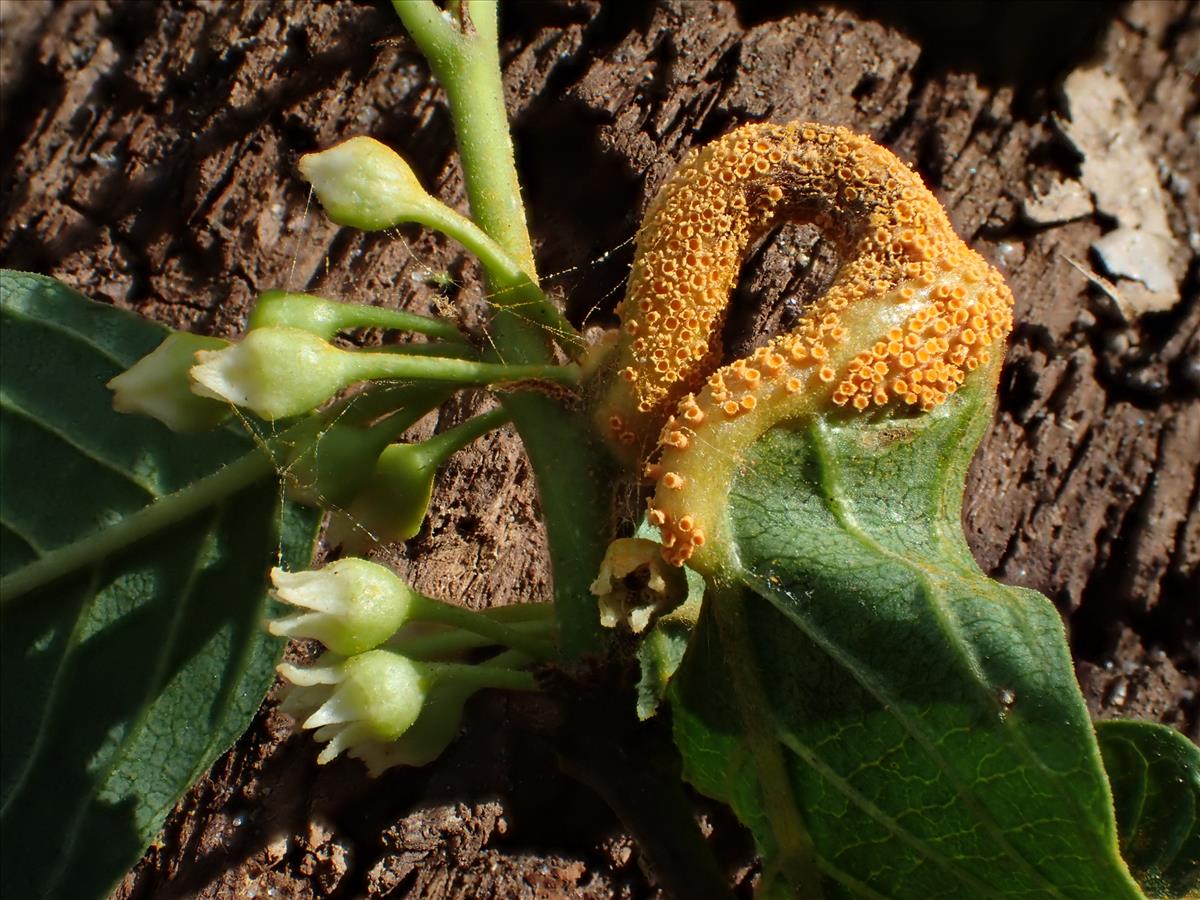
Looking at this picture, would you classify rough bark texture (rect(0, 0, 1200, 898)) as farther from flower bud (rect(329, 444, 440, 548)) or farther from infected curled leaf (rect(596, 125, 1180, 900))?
Answer: infected curled leaf (rect(596, 125, 1180, 900))

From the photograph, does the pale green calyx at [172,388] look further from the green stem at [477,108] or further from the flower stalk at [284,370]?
the green stem at [477,108]

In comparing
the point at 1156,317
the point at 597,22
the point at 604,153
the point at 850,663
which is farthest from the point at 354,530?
the point at 1156,317

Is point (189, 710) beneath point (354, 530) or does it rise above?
beneath

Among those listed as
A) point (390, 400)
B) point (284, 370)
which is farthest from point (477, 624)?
point (284, 370)

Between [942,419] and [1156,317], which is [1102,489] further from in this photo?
[942,419]

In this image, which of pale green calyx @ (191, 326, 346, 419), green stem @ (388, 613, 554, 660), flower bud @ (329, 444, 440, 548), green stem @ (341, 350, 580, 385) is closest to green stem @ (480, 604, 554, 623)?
green stem @ (388, 613, 554, 660)

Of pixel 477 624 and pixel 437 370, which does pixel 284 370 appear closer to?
pixel 437 370
